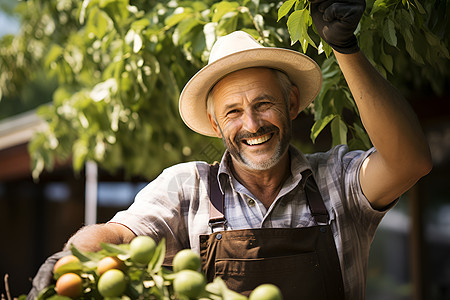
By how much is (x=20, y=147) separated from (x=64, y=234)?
200cm

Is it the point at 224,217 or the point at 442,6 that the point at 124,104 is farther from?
the point at 442,6

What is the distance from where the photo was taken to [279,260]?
160 cm

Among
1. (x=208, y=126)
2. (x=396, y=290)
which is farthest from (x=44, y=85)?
(x=208, y=126)

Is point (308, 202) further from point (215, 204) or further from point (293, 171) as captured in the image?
point (215, 204)

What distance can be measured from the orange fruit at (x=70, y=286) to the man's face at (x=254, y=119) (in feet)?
2.53

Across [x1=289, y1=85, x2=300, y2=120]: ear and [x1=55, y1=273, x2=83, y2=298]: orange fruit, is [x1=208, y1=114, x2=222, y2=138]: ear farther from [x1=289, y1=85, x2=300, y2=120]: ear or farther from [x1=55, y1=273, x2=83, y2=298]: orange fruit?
[x1=55, y1=273, x2=83, y2=298]: orange fruit

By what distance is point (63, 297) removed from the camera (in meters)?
1.07

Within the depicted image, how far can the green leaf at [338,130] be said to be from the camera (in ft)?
6.52

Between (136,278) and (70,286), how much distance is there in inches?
5.4

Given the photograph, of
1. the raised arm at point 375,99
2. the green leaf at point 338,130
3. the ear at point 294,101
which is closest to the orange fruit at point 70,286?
the raised arm at point 375,99

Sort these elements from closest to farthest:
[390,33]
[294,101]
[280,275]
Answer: [280,275] → [390,33] → [294,101]

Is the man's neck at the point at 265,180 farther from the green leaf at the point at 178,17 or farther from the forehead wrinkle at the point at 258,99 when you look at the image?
the green leaf at the point at 178,17

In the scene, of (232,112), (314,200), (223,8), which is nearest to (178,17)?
(223,8)

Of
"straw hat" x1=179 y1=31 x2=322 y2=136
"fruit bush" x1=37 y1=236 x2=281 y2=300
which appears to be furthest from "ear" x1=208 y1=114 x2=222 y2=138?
"fruit bush" x1=37 y1=236 x2=281 y2=300
